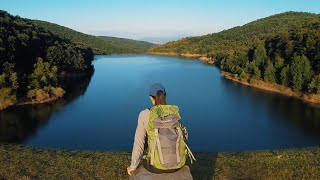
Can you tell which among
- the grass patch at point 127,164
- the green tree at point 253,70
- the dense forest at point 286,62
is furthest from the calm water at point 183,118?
the grass patch at point 127,164

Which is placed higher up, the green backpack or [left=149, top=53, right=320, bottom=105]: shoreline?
the green backpack

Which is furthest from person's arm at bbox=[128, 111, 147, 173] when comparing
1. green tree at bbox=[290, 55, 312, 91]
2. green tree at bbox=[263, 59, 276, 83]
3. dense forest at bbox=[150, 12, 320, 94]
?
green tree at bbox=[263, 59, 276, 83]

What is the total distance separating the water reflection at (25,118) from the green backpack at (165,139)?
30.6 metres

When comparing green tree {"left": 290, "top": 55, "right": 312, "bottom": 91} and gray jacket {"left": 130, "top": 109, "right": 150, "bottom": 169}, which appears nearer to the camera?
gray jacket {"left": 130, "top": 109, "right": 150, "bottom": 169}

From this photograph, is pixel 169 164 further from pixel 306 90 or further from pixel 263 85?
pixel 263 85

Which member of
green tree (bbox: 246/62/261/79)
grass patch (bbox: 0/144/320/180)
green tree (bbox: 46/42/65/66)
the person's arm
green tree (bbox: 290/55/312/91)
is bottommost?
green tree (bbox: 246/62/261/79)

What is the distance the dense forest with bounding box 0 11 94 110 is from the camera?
50562mm

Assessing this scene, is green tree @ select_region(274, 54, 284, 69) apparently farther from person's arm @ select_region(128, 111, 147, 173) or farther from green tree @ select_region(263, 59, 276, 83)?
person's arm @ select_region(128, 111, 147, 173)

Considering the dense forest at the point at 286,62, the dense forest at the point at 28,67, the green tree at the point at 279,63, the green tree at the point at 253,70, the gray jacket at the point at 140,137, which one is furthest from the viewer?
the green tree at the point at 253,70

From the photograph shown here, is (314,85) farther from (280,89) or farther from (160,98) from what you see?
(160,98)

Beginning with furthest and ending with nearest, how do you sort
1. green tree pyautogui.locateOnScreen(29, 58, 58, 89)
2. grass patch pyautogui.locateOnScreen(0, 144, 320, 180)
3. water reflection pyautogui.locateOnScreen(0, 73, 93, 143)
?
Result: green tree pyautogui.locateOnScreen(29, 58, 58, 89)
water reflection pyautogui.locateOnScreen(0, 73, 93, 143)
grass patch pyautogui.locateOnScreen(0, 144, 320, 180)

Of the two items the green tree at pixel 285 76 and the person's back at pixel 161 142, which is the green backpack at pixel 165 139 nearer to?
the person's back at pixel 161 142

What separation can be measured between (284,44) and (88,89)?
39.0 metres

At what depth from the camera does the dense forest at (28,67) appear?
50562 mm
